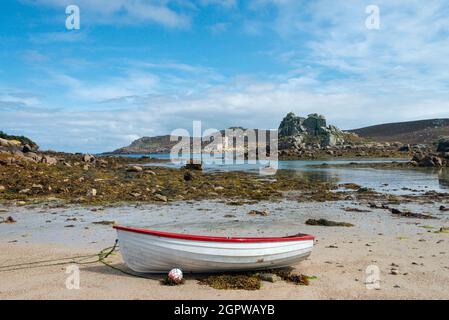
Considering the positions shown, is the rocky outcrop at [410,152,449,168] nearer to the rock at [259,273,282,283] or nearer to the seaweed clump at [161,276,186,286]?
the rock at [259,273,282,283]

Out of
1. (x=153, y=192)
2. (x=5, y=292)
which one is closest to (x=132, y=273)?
(x=5, y=292)

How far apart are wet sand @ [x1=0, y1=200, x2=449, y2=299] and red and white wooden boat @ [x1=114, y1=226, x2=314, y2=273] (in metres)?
0.50

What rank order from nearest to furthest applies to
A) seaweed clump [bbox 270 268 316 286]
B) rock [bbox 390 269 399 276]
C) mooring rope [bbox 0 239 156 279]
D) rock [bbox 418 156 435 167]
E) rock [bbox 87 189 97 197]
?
1. seaweed clump [bbox 270 268 316 286]
2. rock [bbox 390 269 399 276]
3. mooring rope [bbox 0 239 156 279]
4. rock [bbox 87 189 97 197]
5. rock [bbox 418 156 435 167]

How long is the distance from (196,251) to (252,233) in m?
7.44

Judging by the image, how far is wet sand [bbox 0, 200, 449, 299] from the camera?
9688 mm

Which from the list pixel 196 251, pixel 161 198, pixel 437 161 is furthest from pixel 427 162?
pixel 196 251

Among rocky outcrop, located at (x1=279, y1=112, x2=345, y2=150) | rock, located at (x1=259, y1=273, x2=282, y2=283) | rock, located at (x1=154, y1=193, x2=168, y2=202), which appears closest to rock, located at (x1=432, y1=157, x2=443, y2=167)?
rock, located at (x1=154, y1=193, x2=168, y2=202)

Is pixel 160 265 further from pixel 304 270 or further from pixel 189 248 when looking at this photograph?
pixel 304 270

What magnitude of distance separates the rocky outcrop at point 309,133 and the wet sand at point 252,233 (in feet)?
415

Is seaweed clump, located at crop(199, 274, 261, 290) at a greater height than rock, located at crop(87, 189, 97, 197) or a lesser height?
lesser

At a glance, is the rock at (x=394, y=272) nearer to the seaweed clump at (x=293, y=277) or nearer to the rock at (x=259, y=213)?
the seaweed clump at (x=293, y=277)

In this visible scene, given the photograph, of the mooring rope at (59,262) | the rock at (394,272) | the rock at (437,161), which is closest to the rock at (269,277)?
the rock at (394,272)

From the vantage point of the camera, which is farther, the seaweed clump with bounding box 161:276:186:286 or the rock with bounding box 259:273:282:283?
the rock with bounding box 259:273:282:283

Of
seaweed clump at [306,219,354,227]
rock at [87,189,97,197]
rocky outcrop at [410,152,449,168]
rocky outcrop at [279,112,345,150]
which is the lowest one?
seaweed clump at [306,219,354,227]
